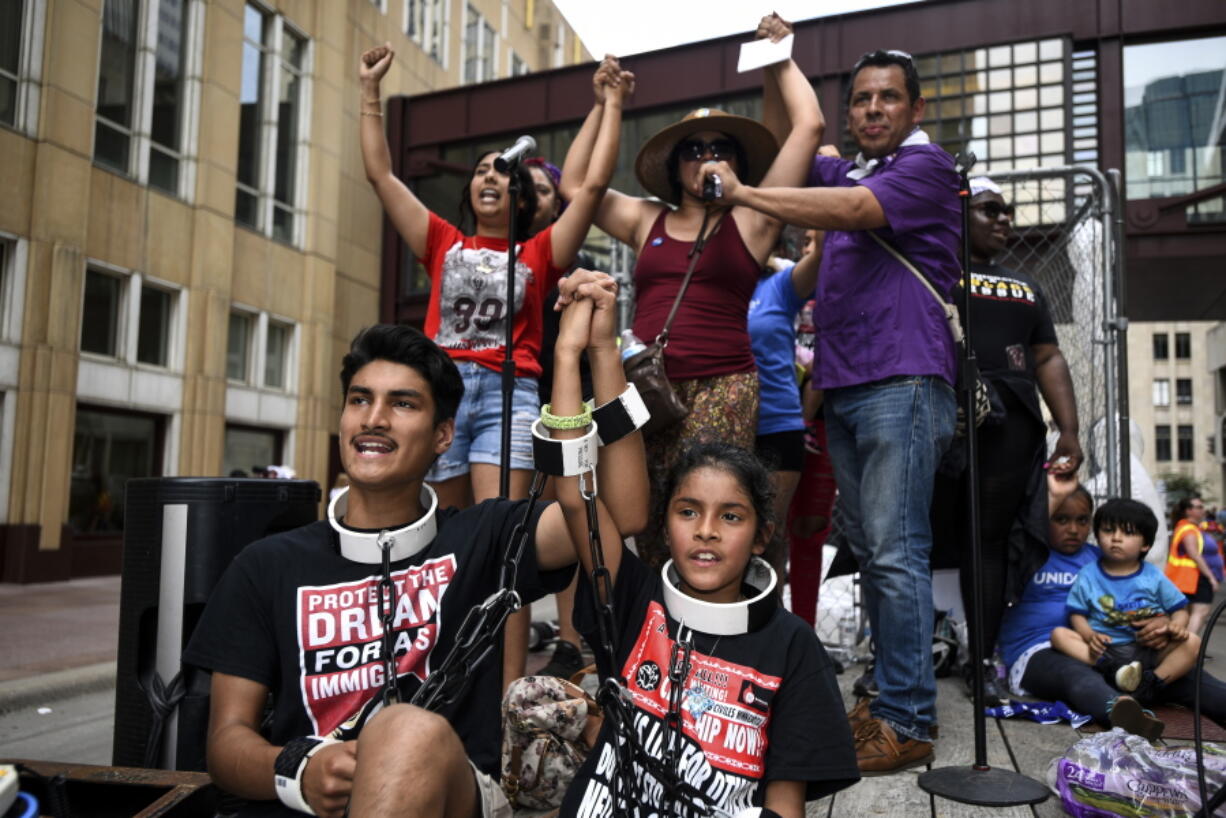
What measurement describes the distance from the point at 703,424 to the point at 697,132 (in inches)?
43.5

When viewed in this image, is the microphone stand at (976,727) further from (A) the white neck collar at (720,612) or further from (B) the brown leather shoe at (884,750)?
(A) the white neck collar at (720,612)

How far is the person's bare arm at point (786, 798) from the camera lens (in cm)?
199

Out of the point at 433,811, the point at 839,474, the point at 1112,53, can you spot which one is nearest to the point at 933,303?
the point at 839,474

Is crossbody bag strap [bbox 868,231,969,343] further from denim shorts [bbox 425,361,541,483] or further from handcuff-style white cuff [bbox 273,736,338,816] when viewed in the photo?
handcuff-style white cuff [bbox 273,736,338,816]

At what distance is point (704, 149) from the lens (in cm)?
357

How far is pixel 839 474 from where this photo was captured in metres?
3.55

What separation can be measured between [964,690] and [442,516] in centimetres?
306

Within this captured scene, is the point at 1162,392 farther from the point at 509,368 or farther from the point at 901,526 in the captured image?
the point at 509,368

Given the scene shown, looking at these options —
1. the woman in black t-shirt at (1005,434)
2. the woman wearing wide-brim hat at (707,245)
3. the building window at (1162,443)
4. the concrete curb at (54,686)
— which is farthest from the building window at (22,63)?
the building window at (1162,443)

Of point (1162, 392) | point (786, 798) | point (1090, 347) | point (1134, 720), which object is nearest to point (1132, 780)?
point (1134, 720)

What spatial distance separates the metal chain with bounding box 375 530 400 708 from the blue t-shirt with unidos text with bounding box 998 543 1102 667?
3522 mm

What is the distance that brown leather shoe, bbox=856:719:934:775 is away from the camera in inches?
118

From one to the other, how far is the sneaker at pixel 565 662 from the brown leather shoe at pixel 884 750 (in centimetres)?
126

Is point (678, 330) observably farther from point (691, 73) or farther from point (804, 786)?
point (691, 73)
